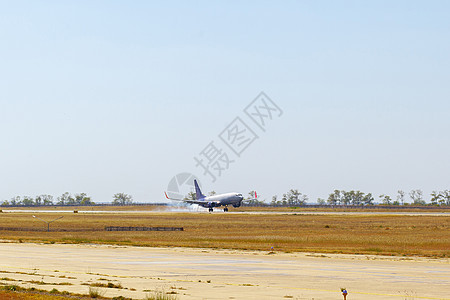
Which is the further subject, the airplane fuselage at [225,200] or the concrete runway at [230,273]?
the airplane fuselage at [225,200]

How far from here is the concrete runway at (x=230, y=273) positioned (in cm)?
2883

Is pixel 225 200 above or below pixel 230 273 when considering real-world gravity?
above

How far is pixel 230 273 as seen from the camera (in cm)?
3734

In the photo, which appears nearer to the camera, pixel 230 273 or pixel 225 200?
pixel 230 273

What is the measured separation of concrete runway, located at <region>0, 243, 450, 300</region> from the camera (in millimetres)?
28828

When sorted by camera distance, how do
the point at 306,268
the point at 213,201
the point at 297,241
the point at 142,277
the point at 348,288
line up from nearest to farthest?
1. the point at 348,288
2. the point at 142,277
3. the point at 306,268
4. the point at 297,241
5. the point at 213,201

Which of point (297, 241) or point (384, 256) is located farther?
point (297, 241)

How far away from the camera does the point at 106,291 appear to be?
28.8m

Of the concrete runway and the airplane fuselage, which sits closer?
the concrete runway

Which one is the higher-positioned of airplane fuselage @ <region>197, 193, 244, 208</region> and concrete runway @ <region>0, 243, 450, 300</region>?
airplane fuselage @ <region>197, 193, 244, 208</region>

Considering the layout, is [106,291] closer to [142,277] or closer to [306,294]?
[142,277]

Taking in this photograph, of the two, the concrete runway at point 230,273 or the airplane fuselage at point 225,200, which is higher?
the airplane fuselage at point 225,200

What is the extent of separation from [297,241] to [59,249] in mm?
23689

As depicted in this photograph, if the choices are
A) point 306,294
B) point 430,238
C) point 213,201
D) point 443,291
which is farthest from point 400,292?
point 213,201
